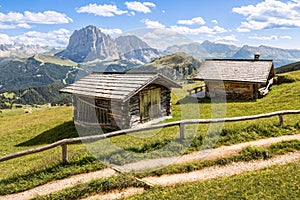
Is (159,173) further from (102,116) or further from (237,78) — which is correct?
(237,78)

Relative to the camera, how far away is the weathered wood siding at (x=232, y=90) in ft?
102

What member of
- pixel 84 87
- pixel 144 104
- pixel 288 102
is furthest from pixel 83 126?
pixel 288 102

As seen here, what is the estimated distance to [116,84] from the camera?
21.3 metres

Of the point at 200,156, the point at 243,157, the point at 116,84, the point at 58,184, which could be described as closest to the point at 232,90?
the point at 116,84

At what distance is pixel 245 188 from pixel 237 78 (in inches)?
976

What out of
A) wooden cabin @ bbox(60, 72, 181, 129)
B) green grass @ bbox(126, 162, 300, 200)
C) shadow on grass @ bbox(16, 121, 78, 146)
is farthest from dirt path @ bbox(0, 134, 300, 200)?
shadow on grass @ bbox(16, 121, 78, 146)

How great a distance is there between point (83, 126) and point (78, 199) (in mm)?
14797

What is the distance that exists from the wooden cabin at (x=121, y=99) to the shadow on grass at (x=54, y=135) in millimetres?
1373

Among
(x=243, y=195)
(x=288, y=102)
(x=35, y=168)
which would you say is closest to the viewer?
(x=243, y=195)

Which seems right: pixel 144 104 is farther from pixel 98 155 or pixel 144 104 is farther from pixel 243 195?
pixel 243 195

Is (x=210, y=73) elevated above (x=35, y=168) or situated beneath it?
elevated above

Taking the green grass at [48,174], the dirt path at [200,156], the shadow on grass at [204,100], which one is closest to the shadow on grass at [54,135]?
the green grass at [48,174]

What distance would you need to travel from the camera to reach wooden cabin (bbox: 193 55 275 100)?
31.0 meters

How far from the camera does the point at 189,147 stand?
1318cm
